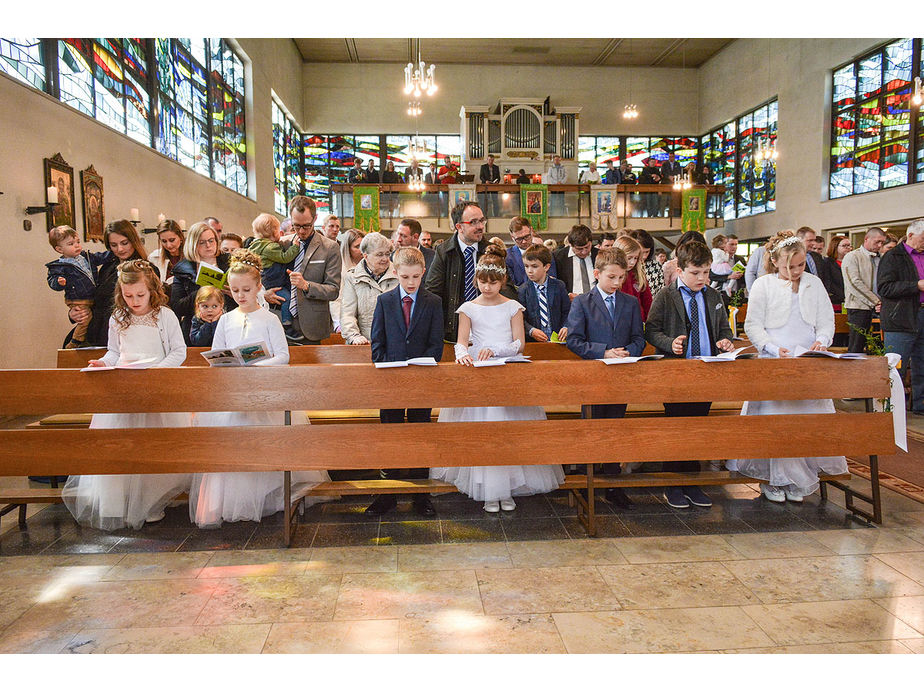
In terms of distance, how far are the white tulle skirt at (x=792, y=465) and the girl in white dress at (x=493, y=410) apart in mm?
1103

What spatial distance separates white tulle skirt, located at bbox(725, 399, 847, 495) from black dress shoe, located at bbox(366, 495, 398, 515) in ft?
6.33

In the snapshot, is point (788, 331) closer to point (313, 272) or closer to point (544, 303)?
point (544, 303)

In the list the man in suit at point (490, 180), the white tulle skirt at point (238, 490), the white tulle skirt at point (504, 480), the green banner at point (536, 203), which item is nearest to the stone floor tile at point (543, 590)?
the white tulle skirt at point (504, 480)

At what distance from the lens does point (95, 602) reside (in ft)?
8.30

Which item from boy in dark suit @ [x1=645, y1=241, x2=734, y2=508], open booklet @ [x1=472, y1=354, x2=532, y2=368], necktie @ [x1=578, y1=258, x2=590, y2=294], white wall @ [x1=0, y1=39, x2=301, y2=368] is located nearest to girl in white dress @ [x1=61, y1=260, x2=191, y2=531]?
open booklet @ [x1=472, y1=354, x2=532, y2=368]

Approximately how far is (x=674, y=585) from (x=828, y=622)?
0.55 m

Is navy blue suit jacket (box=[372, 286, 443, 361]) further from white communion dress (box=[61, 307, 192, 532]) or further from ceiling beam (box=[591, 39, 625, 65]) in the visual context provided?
ceiling beam (box=[591, 39, 625, 65])

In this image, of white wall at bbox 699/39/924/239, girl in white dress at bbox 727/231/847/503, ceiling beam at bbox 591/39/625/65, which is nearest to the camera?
girl in white dress at bbox 727/231/847/503

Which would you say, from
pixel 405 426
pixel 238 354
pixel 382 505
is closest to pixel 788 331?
pixel 405 426

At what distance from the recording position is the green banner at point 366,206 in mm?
14719

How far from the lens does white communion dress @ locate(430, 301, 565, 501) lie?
346cm

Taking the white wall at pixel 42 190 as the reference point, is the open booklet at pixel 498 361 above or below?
below

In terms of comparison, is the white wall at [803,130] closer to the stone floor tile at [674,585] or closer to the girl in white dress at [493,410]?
the girl in white dress at [493,410]

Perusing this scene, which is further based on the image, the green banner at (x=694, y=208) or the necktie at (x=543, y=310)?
the green banner at (x=694, y=208)
